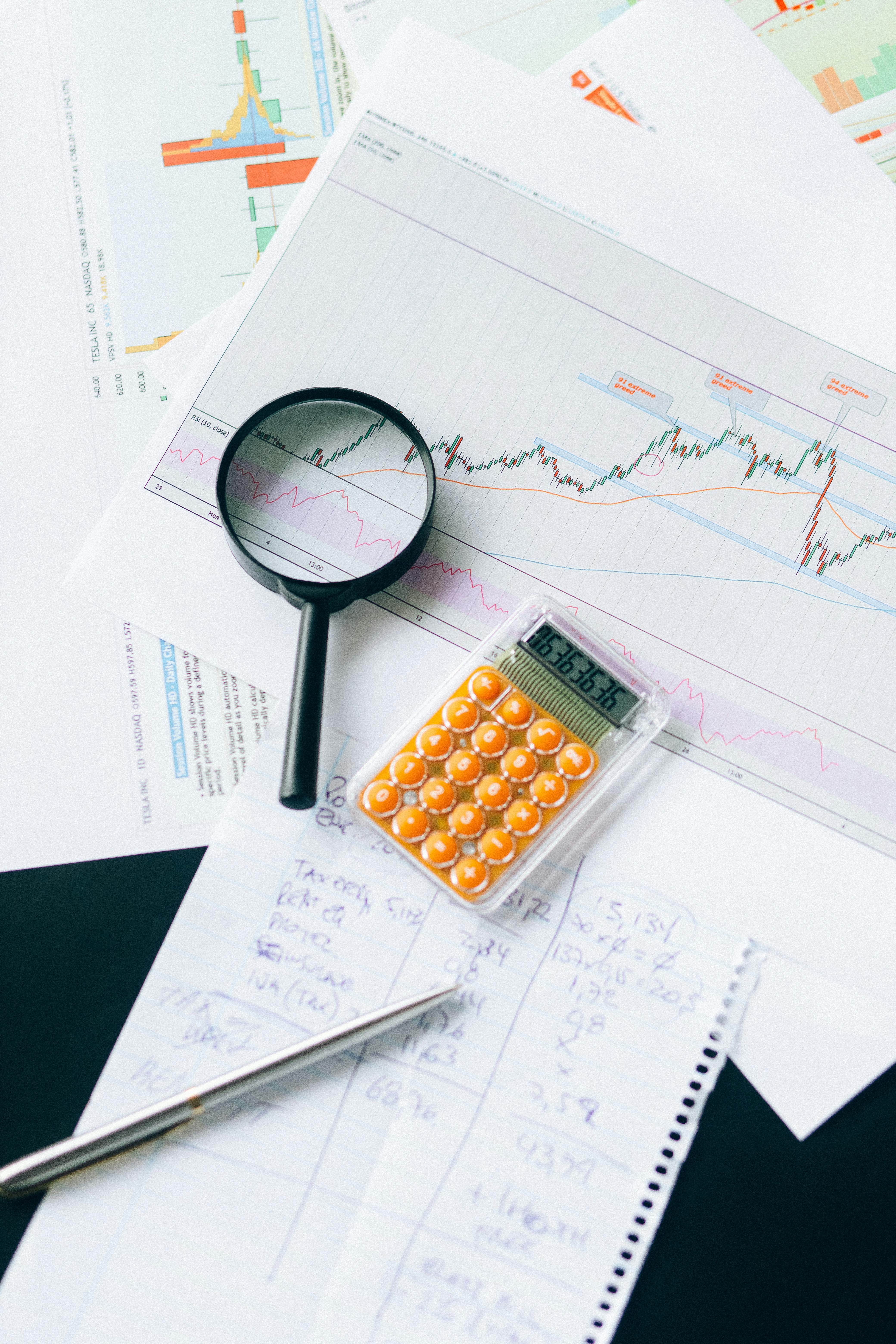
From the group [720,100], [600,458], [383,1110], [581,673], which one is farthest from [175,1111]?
[720,100]

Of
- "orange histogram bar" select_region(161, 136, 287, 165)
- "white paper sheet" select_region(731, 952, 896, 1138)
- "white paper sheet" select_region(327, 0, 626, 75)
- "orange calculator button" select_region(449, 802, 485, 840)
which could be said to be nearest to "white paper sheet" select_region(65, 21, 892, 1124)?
"white paper sheet" select_region(731, 952, 896, 1138)

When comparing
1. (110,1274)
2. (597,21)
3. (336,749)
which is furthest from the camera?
(597,21)

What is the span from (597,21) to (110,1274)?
1378 mm

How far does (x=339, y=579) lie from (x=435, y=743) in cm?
19

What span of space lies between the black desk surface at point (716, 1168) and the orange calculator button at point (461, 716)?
0.33 m

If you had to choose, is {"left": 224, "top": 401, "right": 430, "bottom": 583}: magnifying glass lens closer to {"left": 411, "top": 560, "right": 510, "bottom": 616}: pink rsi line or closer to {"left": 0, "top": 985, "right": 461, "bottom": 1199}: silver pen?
{"left": 411, "top": 560, "right": 510, "bottom": 616}: pink rsi line

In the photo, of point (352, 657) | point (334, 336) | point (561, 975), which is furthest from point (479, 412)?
point (561, 975)

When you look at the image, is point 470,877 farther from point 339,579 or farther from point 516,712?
point 339,579

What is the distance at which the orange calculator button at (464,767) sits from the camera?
34.9 inches

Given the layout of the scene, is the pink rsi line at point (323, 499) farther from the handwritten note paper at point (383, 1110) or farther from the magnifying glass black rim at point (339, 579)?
the handwritten note paper at point (383, 1110)

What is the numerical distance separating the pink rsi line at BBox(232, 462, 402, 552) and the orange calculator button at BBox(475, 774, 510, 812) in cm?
25

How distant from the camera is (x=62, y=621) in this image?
976 millimetres

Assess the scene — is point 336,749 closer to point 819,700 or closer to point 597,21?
point 819,700

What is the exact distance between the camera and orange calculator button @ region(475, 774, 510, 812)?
879 mm
